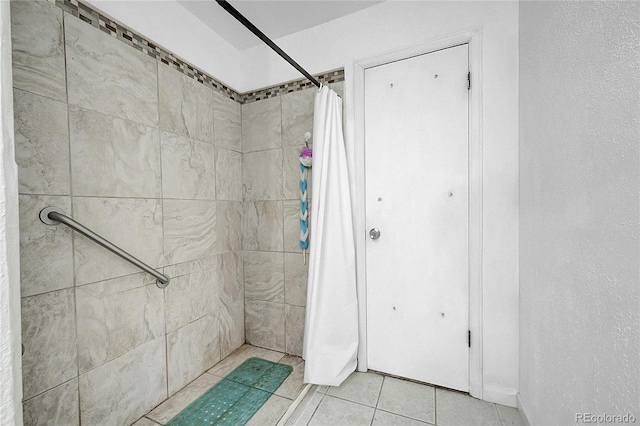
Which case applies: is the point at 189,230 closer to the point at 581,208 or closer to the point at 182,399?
the point at 182,399

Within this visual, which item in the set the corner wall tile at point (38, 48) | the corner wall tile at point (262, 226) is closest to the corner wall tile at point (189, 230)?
the corner wall tile at point (262, 226)

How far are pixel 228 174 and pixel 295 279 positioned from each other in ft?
2.94

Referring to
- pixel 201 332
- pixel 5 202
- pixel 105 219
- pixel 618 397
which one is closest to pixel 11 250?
pixel 5 202

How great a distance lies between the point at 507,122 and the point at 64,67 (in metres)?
1.98

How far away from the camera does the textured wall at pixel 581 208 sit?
1.90 feet

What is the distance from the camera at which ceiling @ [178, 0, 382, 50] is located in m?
1.46

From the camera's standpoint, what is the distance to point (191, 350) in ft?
4.88

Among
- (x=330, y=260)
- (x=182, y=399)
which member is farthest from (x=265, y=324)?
(x=330, y=260)

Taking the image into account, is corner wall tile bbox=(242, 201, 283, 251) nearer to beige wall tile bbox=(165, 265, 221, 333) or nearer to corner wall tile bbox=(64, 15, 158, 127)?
beige wall tile bbox=(165, 265, 221, 333)

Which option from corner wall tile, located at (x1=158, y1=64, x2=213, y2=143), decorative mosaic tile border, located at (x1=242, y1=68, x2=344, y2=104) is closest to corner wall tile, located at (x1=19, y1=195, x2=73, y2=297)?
corner wall tile, located at (x1=158, y1=64, x2=213, y2=143)

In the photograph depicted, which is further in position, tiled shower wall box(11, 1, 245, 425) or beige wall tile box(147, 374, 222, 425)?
beige wall tile box(147, 374, 222, 425)

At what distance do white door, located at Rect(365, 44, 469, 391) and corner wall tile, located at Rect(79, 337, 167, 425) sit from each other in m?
1.20

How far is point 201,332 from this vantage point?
155 cm

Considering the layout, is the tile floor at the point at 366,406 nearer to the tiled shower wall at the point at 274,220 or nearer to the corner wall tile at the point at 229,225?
the tiled shower wall at the point at 274,220
